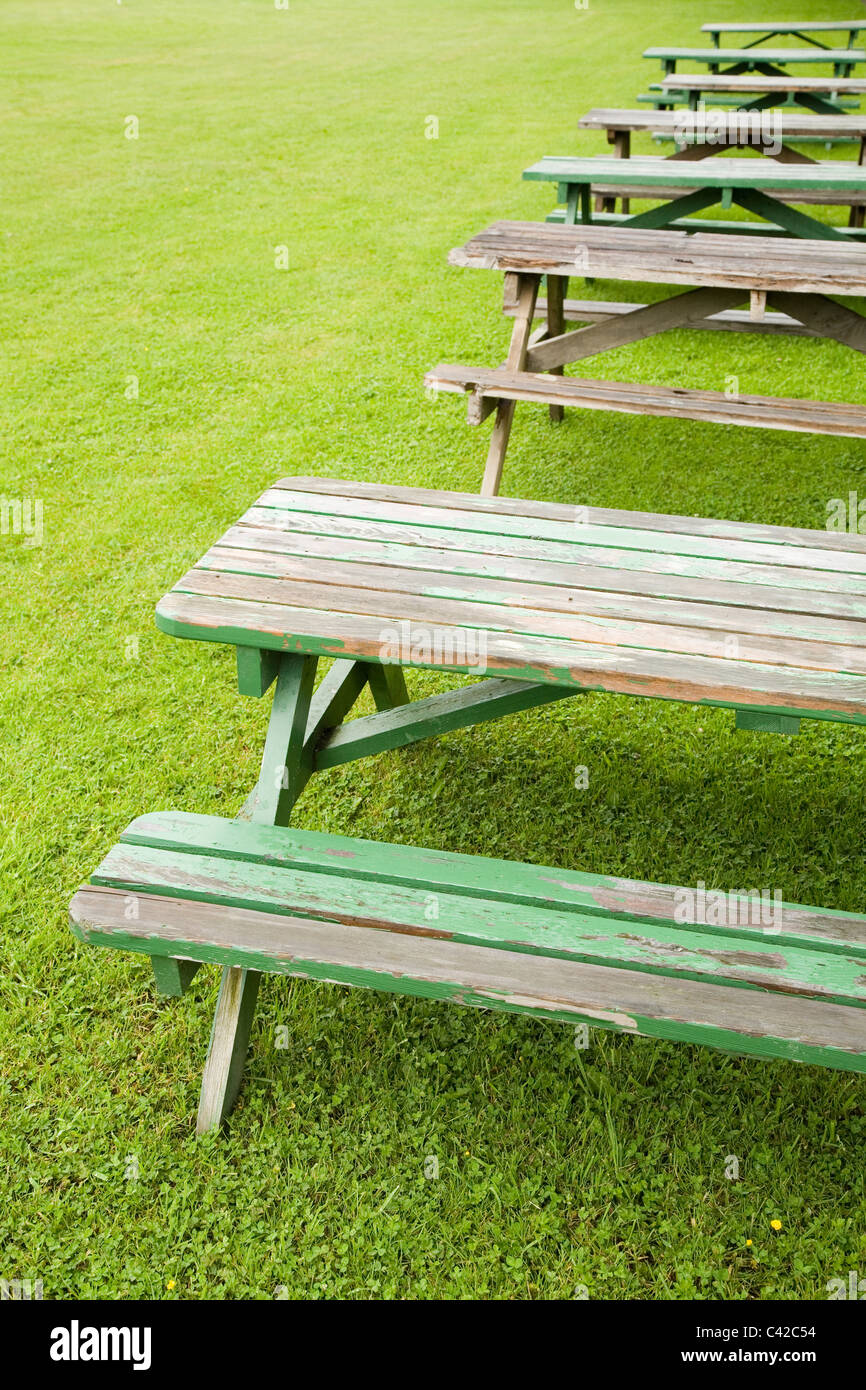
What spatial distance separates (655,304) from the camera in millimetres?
4203

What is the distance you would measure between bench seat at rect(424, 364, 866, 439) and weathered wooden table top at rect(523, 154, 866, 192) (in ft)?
3.27

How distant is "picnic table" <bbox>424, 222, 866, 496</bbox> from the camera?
3.90 meters

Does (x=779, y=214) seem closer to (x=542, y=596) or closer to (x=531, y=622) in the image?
(x=542, y=596)

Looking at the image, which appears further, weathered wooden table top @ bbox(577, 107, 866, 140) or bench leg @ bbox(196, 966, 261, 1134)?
weathered wooden table top @ bbox(577, 107, 866, 140)

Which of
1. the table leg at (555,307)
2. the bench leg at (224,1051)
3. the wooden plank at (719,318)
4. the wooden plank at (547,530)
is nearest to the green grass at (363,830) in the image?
the bench leg at (224,1051)

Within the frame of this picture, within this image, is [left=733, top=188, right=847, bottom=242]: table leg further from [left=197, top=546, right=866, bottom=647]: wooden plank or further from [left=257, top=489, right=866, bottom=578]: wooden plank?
[left=197, top=546, right=866, bottom=647]: wooden plank

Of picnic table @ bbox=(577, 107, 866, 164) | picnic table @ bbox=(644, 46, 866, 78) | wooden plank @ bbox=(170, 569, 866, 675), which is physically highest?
picnic table @ bbox=(644, 46, 866, 78)

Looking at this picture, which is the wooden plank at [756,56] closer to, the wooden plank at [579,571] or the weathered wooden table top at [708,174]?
the weathered wooden table top at [708,174]

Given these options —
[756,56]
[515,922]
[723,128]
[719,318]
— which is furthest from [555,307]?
[756,56]

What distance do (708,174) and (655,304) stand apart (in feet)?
3.03

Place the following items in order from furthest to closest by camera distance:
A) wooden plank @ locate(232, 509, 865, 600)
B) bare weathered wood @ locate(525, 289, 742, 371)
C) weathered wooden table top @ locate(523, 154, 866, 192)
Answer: weathered wooden table top @ locate(523, 154, 866, 192) < bare weathered wood @ locate(525, 289, 742, 371) < wooden plank @ locate(232, 509, 865, 600)

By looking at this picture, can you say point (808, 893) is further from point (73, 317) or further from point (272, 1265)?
point (73, 317)

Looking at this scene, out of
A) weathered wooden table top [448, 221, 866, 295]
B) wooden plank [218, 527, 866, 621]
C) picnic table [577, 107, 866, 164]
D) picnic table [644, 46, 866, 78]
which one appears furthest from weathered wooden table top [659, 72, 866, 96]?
wooden plank [218, 527, 866, 621]

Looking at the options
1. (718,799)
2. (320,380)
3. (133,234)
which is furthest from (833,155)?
(718,799)
